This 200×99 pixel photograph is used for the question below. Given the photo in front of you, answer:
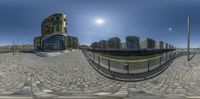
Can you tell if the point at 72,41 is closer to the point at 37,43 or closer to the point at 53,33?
the point at 53,33

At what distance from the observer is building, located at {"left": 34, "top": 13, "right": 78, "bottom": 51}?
6238mm

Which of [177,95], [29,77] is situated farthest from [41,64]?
[177,95]

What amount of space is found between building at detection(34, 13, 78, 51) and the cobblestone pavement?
53.0 inches

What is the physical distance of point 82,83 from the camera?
6562 millimetres

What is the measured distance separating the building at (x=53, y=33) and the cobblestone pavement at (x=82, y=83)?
135cm

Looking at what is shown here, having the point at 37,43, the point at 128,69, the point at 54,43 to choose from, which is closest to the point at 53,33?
the point at 54,43

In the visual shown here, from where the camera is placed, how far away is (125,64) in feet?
25.3

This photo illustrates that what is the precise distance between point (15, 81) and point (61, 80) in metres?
1.63

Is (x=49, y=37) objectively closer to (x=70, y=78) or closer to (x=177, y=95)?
(x=70, y=78)

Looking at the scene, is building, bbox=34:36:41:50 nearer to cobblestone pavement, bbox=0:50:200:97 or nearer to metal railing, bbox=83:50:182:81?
cobblestone pavement, bbox=0:50:200:97

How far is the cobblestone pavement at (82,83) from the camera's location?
217 inches

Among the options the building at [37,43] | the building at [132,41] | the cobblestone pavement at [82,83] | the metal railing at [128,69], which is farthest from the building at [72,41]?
the building at [132,41]

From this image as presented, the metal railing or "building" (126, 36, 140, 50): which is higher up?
"building" (126, 36, 140, 50)

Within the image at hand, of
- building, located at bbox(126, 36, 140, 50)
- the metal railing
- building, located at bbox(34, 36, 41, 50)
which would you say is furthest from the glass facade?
building, located at bbox(126, 36, 140, 50)
